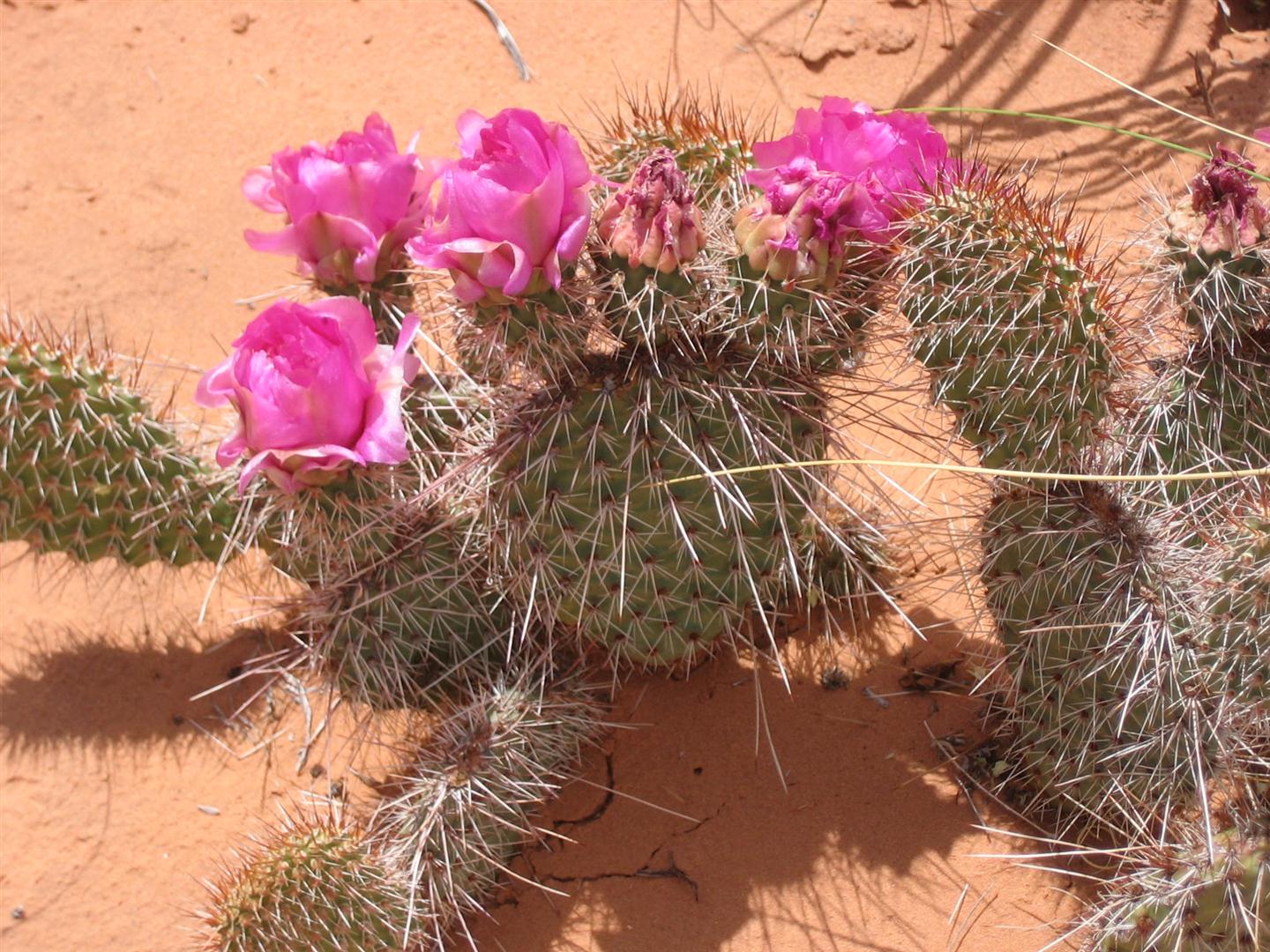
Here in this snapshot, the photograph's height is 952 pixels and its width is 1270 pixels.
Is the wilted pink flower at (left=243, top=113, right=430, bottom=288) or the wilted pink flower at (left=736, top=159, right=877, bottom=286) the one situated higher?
the wilted pink flower at (left=736, top=159, right=877, bottom=286)

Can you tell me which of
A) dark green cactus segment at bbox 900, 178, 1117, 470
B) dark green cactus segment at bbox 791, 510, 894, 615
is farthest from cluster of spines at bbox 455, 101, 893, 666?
dark green cactus segment at bbox 791, 510, 894, 615

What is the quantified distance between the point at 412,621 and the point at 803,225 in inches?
35.2

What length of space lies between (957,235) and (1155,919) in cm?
88

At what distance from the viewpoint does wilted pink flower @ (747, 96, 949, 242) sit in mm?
1630

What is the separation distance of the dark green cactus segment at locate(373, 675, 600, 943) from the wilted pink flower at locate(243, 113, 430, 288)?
718mm

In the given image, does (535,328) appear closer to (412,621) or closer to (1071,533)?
(412,621)

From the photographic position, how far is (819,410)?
1.76 meters

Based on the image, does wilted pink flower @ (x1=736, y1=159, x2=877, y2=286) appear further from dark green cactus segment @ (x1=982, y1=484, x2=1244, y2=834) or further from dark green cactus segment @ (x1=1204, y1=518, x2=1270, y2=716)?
dark green cactus segment @ (x1=1204, y1=518, x2=1270, y2=716)

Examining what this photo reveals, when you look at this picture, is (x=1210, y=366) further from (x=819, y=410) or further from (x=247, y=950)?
(x=247, y=950)

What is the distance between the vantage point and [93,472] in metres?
2.05

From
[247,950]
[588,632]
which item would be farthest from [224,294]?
[247,950]

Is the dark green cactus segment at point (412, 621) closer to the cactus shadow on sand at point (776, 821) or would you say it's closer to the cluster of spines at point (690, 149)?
the cactus shadow on sand at point (776, 821)

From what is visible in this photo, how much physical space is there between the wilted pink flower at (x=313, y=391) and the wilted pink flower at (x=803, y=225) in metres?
0.47

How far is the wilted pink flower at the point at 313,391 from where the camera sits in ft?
5.21
